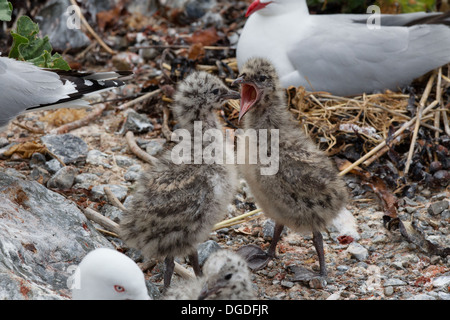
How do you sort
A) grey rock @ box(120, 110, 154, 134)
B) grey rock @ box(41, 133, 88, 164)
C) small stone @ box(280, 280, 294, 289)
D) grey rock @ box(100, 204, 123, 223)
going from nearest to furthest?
small stone @ box(280, 280, 294, 289)
grey rock @ box(100, 204, 123, 223)
grey rock @ box(41, 133, 88, 164)
grey rock @ box(120, 110, 154, 134)

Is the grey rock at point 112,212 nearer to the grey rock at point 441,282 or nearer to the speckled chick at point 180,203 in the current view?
the speckled chick at point 180,203

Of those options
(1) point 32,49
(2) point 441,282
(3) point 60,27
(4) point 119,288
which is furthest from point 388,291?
(3) point 60,27

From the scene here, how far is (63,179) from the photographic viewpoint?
204 inches

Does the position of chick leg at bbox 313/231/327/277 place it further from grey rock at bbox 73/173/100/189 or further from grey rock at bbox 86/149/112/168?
grey rock at bbox 86/149/112/168

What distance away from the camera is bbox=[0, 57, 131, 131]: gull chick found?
4.63 metres

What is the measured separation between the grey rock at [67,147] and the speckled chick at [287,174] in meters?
1.80

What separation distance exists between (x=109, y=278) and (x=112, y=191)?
2.21 m

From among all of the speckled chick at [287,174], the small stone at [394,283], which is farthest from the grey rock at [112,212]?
the small stone at [394,283]

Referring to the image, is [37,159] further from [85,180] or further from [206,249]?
[206,249]

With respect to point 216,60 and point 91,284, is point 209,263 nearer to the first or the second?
point 91,284

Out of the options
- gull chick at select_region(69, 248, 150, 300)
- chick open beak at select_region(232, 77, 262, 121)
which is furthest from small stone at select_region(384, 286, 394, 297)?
gull chick at select_region(69, 248, 150, 300)

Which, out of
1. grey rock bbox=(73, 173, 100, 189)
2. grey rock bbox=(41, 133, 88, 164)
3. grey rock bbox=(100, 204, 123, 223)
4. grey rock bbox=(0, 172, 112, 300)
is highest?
grey rock bbox=(0, 172, 112, 300)

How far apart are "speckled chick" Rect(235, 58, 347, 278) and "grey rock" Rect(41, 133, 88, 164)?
1.80 metres

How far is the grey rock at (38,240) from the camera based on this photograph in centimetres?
341
